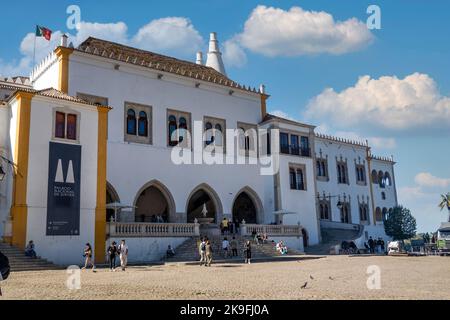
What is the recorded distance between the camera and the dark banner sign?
2080 centimetres

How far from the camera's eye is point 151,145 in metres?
28.4

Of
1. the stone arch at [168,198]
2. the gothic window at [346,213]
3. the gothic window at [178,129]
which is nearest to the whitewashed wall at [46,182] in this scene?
the stone arch at [168,198]

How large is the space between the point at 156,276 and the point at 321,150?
96.1ft

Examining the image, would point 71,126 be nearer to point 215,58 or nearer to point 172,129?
point 172,129

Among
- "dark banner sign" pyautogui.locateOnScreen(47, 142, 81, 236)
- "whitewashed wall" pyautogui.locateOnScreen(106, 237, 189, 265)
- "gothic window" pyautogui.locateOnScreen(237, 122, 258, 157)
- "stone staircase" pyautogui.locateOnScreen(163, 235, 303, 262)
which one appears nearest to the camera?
"dark banner sign" pyautogui.locateOnScreen(47, 142, 81, 236)

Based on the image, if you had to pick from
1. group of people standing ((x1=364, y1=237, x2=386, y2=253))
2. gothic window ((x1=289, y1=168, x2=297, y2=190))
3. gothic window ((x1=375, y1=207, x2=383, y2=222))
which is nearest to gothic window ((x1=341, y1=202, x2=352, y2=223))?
group of people standing ((x1=364, y1=237, x2=386, y2=253))

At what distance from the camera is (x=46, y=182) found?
21.0 m

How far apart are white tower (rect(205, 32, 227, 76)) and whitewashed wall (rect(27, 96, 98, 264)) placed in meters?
20.6

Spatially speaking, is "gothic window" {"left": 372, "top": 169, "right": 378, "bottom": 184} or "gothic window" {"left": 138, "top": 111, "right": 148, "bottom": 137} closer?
"gothic window" {"left": 138, "top": 111, "right": 148, "bottom": 137}

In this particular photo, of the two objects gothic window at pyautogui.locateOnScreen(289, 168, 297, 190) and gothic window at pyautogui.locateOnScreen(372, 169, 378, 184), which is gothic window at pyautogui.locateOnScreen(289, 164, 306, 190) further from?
gothic window at pyautogui.locateOnScreen(372, 169, 378, 184)

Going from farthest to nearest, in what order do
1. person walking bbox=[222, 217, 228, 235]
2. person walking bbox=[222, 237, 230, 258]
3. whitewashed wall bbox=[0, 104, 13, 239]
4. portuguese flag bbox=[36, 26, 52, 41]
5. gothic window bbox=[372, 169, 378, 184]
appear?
gothic window bbox=[372, 169, 378, 184] → person walking bbox=[222, 217, 228, 235] → portuguese flag bbox=[36, 26, 52, 41] → person walking bbox=[222, 237, 230, 258] → whitewashed wall bbox=[0, 104, 13, 239]
